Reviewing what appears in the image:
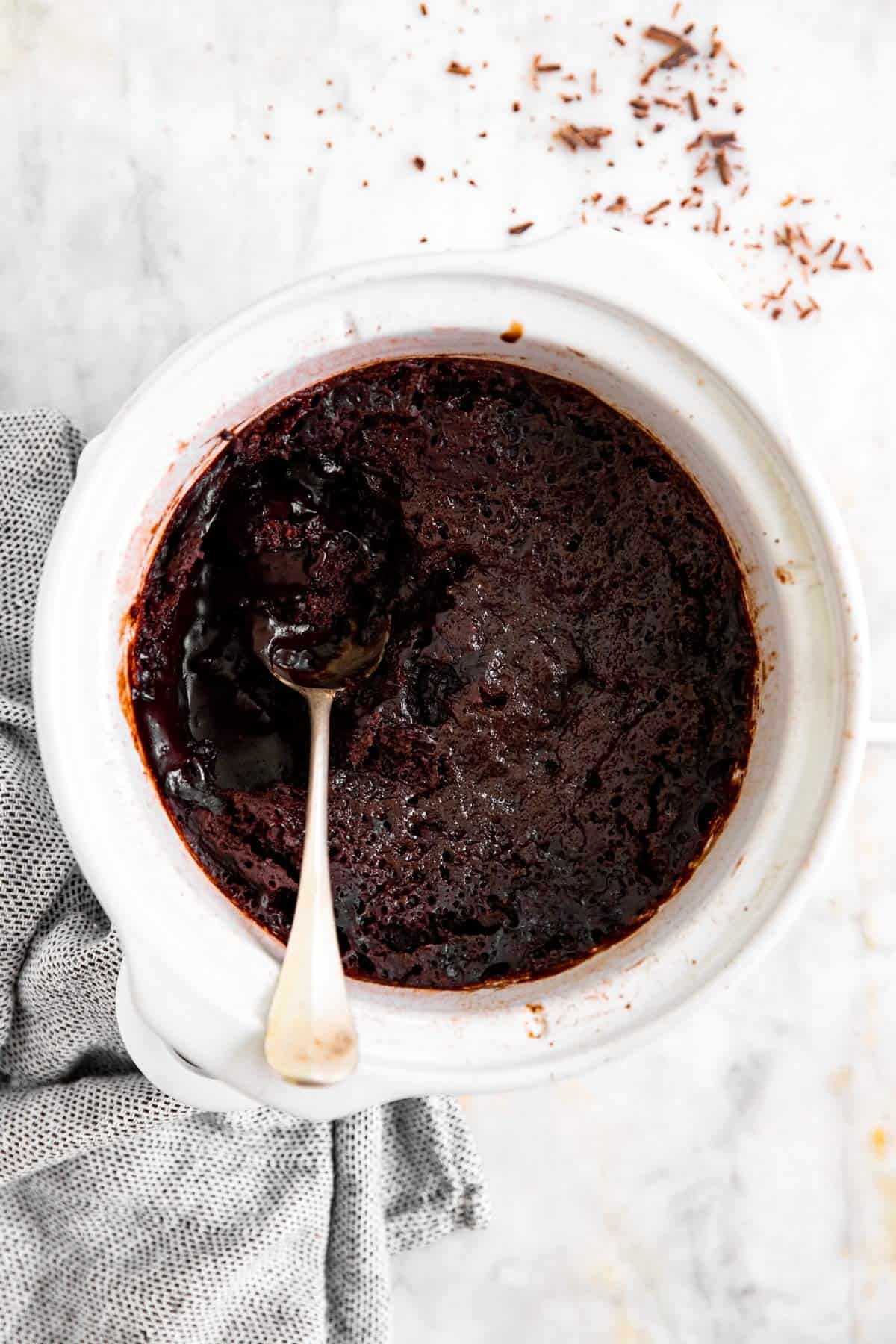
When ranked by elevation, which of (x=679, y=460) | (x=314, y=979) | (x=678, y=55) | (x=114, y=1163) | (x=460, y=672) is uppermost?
(x=678, y=55)

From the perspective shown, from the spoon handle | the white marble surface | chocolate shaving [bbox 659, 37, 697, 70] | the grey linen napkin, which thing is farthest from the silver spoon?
chocolate shaving [bbox 659, 37, 697, 70]

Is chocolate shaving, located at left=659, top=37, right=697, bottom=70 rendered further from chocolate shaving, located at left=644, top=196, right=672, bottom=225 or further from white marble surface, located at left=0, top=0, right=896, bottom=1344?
chocolate shaving, located at left=644, top=196, right=672, bottom=225

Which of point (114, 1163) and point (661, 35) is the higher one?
point (661, 35)

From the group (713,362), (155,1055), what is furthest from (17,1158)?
(713,362)

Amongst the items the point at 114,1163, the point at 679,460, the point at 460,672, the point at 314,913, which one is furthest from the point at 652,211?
the point at 114,1163

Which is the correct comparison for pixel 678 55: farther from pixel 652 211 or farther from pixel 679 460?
pixel 679 460

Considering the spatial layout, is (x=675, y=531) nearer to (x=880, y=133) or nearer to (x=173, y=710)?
(x=173, y=710)

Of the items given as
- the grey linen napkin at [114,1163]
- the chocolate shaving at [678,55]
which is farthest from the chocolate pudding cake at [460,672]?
the chocolate shaving at [678,55]
